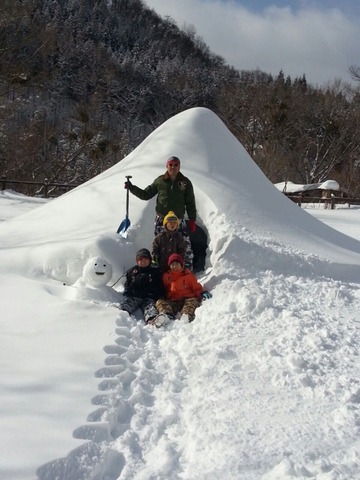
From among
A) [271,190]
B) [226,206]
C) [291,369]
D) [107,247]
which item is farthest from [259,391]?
[271,190]

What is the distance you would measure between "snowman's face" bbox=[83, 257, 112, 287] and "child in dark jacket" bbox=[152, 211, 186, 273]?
59 cm

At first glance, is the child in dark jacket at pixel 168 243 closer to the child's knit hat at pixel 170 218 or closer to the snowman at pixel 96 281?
the child's knit hat at pixel 170 218

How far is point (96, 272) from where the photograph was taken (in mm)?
3748

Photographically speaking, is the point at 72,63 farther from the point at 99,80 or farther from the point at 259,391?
the point at 259,391

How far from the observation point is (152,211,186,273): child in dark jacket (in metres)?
4.17

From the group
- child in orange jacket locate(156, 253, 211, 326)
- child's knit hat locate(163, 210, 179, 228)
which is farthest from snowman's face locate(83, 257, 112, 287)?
child's knit hat locate(163, 210, 179, 228)

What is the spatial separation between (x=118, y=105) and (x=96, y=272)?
35594mm

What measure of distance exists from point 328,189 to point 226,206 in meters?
17.2

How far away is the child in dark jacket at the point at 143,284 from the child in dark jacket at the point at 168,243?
0.52 feet

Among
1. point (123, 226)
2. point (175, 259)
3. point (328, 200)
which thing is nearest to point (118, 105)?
point (328, 200)

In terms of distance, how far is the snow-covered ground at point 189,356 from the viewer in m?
1.78

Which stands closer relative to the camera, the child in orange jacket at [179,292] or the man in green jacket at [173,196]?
the child in orange jacket at [179,292]

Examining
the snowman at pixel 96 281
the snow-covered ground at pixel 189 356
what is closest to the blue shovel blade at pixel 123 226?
the snow-covered ground at pixel 189 356

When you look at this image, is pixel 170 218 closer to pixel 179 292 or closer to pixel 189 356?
pixel 179 292
